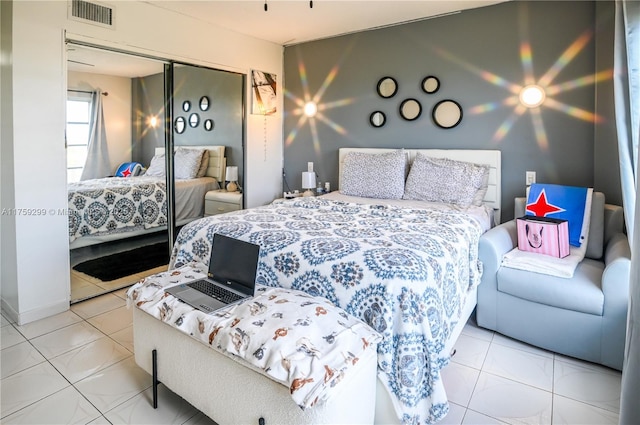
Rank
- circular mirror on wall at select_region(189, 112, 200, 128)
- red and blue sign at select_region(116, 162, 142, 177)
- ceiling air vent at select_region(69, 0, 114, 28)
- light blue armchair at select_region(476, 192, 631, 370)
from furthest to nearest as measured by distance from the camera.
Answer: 1. circular mirror on wall at select_region(189, 112, 200, 128)
2. red and blue sign at select_region(116, 162, 142, 177)
3. ceiling air vent at select_region(69, 0, 114, 28)
4. light blue armchair at select_region(476, 192, 631, 370)

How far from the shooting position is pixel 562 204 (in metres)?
2.82

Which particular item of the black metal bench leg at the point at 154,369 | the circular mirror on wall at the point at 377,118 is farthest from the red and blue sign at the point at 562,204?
the black metal bench leg at the point at 154,369

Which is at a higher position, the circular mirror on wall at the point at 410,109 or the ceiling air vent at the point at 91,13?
→ the ceiling air vent at the point at 91,13

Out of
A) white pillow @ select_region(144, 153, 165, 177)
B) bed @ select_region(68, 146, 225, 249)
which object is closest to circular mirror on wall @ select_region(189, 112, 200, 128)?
bed @ select_region(68, 146, 225, 249)

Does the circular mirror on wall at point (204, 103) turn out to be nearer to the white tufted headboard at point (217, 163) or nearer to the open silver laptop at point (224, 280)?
the white tufted headboard at point (217, 163)

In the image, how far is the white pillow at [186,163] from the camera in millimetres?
3762

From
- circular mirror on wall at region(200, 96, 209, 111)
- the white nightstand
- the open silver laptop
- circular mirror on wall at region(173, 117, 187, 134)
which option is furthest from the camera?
the white nightstand

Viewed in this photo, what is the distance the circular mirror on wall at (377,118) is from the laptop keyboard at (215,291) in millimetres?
2797

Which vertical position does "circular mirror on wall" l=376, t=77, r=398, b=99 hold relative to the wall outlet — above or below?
above

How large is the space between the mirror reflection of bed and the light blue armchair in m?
2.87

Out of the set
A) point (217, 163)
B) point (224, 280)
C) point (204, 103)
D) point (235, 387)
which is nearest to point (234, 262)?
point (224, 280)

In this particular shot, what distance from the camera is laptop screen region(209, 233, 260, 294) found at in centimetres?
183

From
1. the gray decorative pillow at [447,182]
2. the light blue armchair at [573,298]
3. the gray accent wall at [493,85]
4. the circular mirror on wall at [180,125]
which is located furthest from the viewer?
the circular mirror on wall at [180,125]

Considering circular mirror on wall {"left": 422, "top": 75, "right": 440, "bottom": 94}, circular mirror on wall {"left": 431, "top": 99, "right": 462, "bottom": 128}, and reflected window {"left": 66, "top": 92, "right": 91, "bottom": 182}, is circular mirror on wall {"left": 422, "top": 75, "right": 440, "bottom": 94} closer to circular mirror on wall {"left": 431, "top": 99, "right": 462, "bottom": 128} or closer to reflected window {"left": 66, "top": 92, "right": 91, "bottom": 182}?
circular mirror on wall {"left": 431, "top": 99, "right": 462, "bottom": 128}
